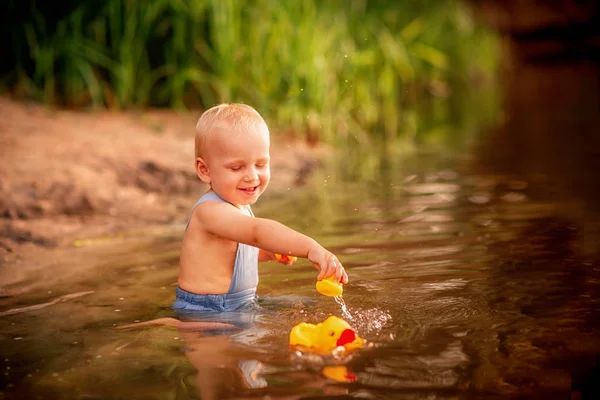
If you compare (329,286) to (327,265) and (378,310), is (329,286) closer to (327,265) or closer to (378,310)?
(327,265)

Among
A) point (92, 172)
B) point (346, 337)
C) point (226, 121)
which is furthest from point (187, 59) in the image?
point (346, 337)

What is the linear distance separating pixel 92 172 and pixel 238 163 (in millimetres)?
2545

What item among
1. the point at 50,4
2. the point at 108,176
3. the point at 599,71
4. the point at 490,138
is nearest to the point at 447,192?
the point at 108,176

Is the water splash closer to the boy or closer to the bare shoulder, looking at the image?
the boy

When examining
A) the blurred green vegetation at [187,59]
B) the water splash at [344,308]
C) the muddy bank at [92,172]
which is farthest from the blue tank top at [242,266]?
the blurred green vegetation at [187,59]

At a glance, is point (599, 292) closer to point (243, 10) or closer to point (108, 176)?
point (108, 176)

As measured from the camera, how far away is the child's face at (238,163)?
10.2 ft

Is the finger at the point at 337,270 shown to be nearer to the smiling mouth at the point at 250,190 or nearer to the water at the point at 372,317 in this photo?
the water at the point at 372,317

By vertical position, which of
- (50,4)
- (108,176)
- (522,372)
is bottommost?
(522,372)

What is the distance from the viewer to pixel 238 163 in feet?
10.3

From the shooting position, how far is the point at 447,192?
548 centimetres

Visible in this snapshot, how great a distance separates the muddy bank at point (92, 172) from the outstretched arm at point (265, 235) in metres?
1.40

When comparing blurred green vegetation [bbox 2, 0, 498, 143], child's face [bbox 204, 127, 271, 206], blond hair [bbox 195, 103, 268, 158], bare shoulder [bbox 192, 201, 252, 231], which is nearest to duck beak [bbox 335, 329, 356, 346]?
bare shoulder [bbox 192, 201, 252, 231]

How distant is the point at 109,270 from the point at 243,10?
3.81 metres
